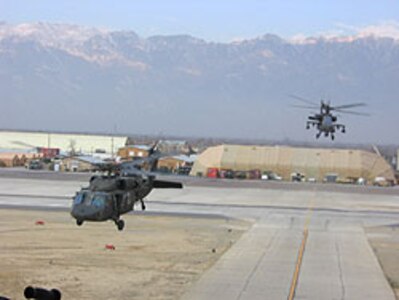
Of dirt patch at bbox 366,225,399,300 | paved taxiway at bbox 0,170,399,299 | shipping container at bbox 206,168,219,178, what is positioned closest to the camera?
paved taxiway at bbox 0,170,399,299

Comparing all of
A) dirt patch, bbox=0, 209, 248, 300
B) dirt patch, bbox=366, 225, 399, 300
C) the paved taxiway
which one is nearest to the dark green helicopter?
dirt patch, bbox=0, 209, 248, 300

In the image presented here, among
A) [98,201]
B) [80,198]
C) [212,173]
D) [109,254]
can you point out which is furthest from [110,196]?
[212,173]

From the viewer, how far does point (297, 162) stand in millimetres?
158625

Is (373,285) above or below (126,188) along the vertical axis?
below

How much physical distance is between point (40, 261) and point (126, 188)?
19.9 meters

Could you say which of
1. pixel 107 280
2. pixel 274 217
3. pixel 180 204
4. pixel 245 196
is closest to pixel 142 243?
pixel 107 280

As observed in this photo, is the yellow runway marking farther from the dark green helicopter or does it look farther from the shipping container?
the shipping container

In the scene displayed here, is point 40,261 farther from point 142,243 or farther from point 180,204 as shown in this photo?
point 180,204

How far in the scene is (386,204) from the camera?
105 metres

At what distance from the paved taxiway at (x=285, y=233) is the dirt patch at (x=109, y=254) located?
2059 millimetres

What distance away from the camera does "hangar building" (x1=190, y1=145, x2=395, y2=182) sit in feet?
505

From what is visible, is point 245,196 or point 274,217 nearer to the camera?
point 274,217

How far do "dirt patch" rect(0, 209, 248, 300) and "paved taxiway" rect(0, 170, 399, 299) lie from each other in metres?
2.06

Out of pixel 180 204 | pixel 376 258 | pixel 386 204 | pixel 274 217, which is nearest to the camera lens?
pixel 376 258
